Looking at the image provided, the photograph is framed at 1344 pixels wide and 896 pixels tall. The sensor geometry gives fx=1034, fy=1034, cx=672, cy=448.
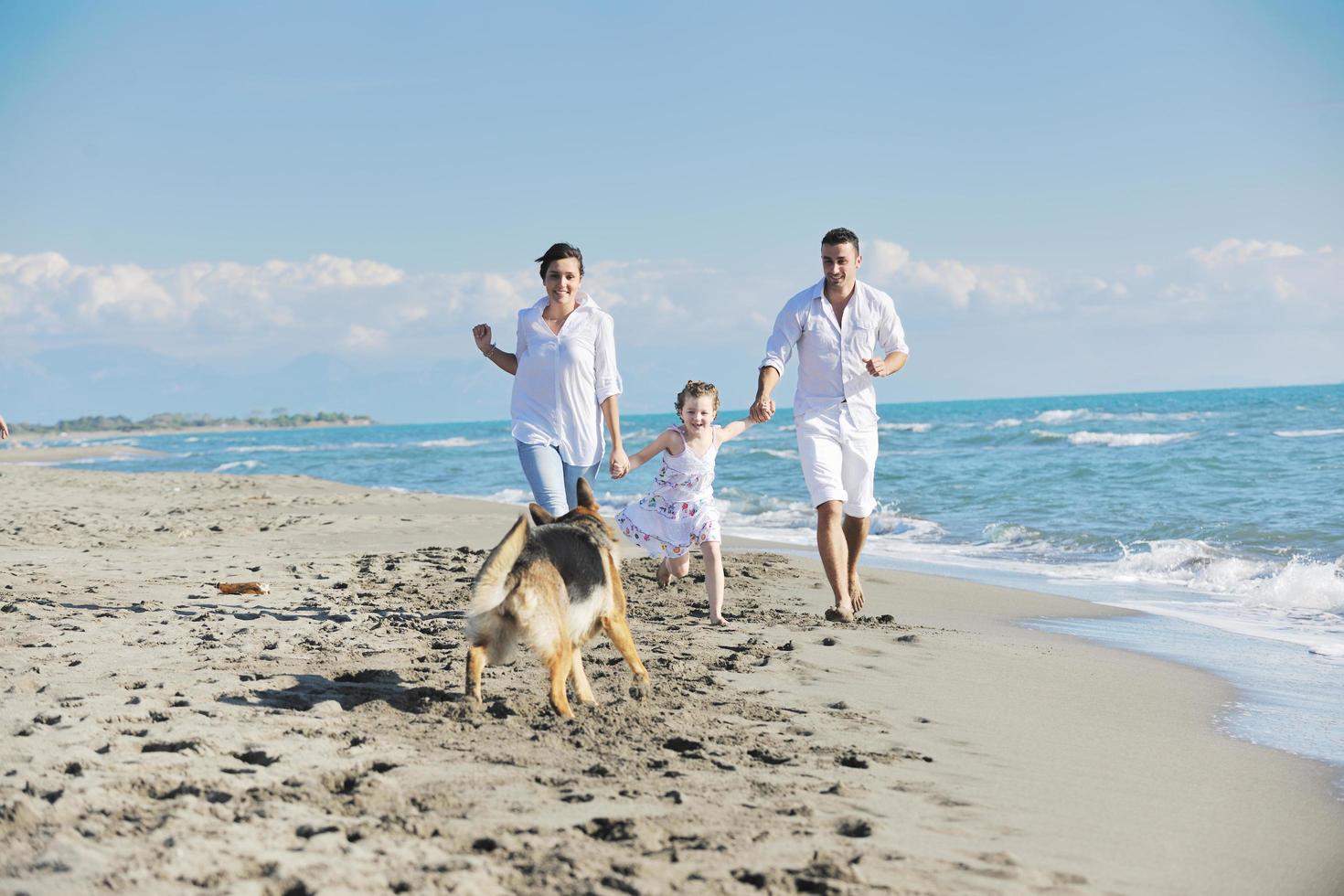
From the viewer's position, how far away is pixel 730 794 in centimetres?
324

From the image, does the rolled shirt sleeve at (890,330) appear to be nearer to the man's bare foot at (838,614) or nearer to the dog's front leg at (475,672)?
the man's bare foot at (838,614)

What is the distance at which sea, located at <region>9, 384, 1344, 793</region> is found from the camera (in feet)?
19.9

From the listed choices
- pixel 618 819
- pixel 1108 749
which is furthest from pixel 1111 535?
pixel 618 819

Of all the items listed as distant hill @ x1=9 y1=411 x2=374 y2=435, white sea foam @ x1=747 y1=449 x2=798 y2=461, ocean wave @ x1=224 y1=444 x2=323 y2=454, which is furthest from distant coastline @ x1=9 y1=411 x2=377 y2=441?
white sea foam @ x1=747 y1=449 x2=798 y2=461

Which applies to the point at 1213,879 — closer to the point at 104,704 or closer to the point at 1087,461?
the point at 104,704

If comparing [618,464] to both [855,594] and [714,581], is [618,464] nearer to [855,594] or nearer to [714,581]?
[714,581]

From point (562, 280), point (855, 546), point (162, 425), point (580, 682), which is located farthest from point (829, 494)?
point (162, 425)

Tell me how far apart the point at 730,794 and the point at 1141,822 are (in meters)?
1.32

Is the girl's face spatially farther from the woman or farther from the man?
the woman

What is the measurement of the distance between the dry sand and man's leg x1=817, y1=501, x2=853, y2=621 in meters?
0.22

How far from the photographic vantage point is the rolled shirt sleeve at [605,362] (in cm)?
560

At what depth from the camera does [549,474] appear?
5.51 m

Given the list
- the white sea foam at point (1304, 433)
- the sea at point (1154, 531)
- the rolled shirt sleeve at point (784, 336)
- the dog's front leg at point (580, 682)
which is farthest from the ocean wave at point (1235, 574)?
the white sea foam at point (1304, 433)

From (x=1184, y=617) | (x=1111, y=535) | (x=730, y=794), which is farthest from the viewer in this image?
(x=1111, y=535)
